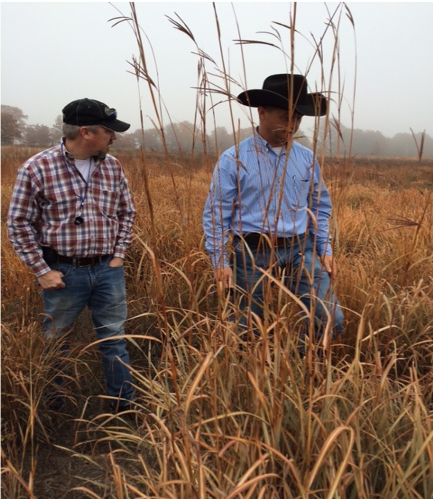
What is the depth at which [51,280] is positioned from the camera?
5.68 ft

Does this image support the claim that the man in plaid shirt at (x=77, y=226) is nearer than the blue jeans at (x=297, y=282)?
No

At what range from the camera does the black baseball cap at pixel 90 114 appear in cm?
171

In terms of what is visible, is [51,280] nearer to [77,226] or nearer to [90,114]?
[77,226]

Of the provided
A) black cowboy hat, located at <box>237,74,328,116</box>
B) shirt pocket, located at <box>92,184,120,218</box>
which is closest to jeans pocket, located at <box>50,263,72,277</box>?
shirt pocket, located at <box>92,184,120,218</box>

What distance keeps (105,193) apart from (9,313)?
117 centimetres

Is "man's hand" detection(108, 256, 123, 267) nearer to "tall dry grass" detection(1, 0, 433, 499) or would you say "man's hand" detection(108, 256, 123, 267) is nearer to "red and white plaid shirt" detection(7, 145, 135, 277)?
"red and white plaid shirt" detection(7, 145, 135, 277)

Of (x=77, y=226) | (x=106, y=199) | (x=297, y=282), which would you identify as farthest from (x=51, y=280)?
(x=297, y=282)

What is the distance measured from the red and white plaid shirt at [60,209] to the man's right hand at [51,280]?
0.02 metres

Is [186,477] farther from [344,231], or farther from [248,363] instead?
[344,231]

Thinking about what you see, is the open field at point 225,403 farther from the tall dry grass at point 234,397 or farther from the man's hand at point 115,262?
the man's hand at point 115,262

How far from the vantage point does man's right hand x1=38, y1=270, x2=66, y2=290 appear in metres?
1.73

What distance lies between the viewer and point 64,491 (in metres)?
1.51

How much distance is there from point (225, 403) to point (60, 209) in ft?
3.71

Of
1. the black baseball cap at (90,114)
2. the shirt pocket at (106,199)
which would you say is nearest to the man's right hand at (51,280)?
the shirt pocket at (106,199)
